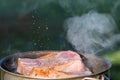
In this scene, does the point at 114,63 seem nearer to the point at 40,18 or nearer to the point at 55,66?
the point at 40,18

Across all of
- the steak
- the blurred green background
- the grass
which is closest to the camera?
the steak

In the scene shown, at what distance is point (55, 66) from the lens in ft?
8.42

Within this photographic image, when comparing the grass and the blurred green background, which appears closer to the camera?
the grass

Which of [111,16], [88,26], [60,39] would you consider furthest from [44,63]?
[111,16]

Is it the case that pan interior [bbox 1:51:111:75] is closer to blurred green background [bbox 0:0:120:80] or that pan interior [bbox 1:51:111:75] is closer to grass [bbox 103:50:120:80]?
grass [bbox 103:50:120:80]

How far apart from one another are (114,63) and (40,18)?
2.01 metres

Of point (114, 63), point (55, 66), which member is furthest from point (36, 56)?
point (114, 63)

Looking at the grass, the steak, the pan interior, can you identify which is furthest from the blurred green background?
the steak

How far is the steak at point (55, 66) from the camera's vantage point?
2363mm

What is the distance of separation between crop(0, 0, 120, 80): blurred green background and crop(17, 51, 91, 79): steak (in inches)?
119

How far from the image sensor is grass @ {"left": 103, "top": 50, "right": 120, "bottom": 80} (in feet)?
16.7

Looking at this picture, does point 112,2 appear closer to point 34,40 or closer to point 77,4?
point 77,4

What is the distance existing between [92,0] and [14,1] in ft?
6.01

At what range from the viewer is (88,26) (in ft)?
13.8
